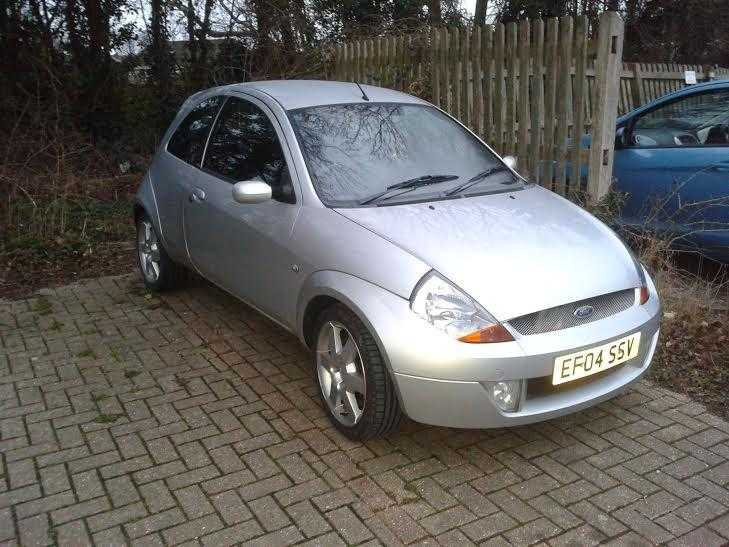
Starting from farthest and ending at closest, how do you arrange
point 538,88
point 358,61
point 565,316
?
point 358,61 → point 538,88 → point 565,316

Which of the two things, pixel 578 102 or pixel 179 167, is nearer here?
pixel 179 167

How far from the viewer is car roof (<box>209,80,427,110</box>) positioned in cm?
444

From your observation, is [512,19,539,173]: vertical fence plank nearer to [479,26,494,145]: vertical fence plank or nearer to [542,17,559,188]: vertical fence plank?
[542,17,559,188]: vertical fence plank

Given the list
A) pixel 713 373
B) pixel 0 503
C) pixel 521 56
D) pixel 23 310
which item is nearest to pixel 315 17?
pixel 521 56

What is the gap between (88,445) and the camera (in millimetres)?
3600

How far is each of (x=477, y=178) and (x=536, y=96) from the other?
2.46m

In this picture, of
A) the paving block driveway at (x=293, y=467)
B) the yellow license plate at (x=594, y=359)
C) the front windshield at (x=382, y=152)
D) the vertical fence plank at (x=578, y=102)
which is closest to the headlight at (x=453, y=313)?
the yellow license plate at (x=594, y=359)

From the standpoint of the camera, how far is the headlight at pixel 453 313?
3078mm

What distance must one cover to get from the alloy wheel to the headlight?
1.45ft

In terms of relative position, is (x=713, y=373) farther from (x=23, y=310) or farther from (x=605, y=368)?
(x=23, y=310)

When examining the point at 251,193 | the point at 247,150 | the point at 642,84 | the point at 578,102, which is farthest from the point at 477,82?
the point at 642,84

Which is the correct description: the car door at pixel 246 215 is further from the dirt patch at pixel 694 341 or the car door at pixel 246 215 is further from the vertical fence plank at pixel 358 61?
the vertical fence plank at pixel 358 61

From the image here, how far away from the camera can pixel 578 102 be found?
238 inches

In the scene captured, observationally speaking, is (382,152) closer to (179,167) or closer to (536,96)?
(179,167)
